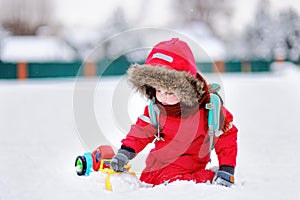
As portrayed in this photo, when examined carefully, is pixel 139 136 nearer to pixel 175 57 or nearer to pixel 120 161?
pixel 120 161

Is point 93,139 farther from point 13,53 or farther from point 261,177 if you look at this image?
point 13,53

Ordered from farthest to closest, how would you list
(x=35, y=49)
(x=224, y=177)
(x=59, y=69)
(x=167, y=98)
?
(x=35, y=49) < (x=59, y=69) < (x=167, y=98) < (x=224, y=177)

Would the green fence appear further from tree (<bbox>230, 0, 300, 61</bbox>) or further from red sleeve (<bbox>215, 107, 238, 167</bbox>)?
red sleeve (<bbox>215, 107, 238, 167</bbox>)

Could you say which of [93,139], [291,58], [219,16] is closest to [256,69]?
[291,58]

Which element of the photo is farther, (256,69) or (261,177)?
(256,69)

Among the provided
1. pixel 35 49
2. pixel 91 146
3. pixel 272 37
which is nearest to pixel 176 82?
pixel 91 146

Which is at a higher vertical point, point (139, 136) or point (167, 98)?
point (167, 98)

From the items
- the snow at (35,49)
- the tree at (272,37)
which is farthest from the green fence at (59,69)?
the snow at (35,49)

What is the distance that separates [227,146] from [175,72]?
1.39ft

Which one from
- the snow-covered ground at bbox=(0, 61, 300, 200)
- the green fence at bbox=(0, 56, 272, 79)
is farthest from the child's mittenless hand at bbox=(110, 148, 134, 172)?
the green fence at bbox=(0, 56, 272, 79)

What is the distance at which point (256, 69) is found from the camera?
2545cm

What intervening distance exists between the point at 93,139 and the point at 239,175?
1019 mm

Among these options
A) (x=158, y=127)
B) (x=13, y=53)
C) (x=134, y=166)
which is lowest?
(x=13, y=53)

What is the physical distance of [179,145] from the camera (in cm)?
219
